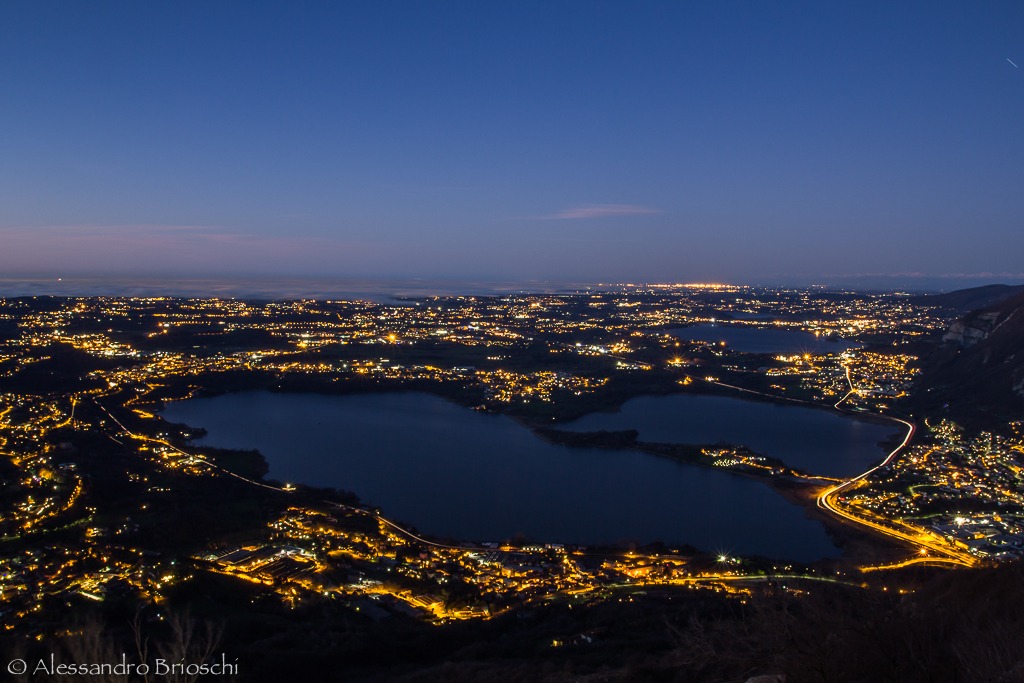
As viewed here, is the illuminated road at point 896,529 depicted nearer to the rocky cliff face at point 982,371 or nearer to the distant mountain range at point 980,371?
the distant mountain range at point 980,371

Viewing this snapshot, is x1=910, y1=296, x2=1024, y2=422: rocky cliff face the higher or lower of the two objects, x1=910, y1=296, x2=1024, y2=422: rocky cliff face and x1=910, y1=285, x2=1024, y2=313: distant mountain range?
the lower

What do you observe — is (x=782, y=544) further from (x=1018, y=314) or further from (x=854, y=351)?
(x=854, y=351)

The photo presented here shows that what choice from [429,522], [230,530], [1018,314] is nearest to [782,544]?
[429,522]

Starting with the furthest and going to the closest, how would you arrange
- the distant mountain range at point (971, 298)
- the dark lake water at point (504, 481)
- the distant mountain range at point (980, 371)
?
the distant mountain range at point (971, 298), the distant mountain range at point (980, 371), the dark lake water at point (504, 481)

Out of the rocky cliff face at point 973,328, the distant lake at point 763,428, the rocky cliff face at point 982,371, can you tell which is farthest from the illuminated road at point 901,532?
the rocky cliff face at point 973,328

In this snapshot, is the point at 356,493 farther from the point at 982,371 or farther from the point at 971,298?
the point at 971,298

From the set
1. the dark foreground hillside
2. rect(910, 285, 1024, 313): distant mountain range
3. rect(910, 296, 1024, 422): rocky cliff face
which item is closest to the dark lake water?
the dark foreground hillside

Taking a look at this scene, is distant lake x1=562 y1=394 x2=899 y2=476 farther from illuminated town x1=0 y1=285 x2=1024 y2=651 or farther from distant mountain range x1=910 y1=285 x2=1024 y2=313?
distant mountain range x1=910 y1=285 x2=1024 y2=313
